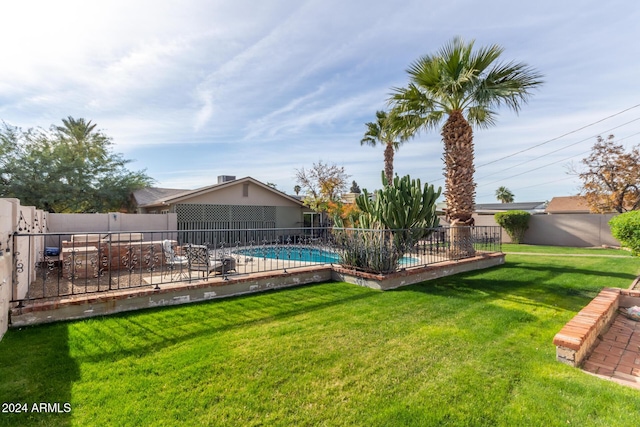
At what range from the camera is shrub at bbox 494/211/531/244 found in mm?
20125

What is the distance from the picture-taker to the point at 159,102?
548 inches

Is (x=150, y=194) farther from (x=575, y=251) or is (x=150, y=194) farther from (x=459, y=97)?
(x=575, y=251)

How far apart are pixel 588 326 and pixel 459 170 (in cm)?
780

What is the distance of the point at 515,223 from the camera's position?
66.5ft

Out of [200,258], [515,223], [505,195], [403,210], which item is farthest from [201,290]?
[505,195]

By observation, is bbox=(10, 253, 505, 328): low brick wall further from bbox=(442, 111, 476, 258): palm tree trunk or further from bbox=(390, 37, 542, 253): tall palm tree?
bbox=(390, 37, 542, 253): tall palm tree

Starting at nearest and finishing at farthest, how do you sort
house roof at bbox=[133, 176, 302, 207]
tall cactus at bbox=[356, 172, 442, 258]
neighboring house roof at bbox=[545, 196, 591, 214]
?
tall cactus at bbox=[356, 172, 442, 258] → house roof at bbox=[133, 176, 302, 207] → neighboring house roof at bbox=[545, 196, 591, 214]

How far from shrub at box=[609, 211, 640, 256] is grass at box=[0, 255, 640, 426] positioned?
2.58m

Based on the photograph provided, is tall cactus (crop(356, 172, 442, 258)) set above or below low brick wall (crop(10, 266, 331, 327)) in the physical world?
above

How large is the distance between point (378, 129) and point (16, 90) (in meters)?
20.1

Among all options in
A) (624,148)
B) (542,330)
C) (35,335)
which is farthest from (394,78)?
(624,148)

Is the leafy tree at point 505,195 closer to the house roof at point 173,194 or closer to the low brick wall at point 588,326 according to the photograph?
the house roof at point 173,194

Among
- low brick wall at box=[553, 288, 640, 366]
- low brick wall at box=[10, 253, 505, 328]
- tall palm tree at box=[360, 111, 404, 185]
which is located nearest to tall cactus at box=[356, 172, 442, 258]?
low brick wall at box=[10, 253, 505, 328]

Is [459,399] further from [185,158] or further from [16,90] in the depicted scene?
[185,158]
